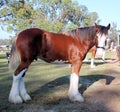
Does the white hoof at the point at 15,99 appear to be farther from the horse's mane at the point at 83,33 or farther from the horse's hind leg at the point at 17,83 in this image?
the horse's mane at the point at 83,33

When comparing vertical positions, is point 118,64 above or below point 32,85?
below

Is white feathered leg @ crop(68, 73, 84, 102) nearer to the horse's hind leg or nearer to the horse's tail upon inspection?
the horse's hind leg

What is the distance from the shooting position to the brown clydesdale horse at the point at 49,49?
7211 mm

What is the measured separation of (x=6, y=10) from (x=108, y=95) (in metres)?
34.2

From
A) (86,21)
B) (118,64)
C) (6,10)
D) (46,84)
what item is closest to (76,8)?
(86,21)

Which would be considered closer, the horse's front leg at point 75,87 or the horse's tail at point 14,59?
the horse's tail at point 14,59

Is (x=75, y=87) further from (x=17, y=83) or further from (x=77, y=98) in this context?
(x=17, y=83)

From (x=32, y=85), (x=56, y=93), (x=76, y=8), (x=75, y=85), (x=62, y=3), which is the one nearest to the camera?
(x=75, y=85)

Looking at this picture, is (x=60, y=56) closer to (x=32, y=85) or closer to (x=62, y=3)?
(x=32, y=85)

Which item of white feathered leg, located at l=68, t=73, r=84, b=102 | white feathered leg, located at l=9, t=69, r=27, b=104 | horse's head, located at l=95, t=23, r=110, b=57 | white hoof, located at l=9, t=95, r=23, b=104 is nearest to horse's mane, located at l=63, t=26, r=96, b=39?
horse's head, located at l=95, t=23, r=110, b=57

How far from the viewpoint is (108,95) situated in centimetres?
802

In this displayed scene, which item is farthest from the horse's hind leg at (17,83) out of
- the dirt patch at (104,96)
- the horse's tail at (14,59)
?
the dirt patch at (104,96)

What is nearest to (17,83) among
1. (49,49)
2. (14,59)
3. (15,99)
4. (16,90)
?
(16,90)

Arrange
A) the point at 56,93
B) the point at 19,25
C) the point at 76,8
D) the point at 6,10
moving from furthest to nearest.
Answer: the point at 76,8 < the point at 19,25 < the point at 6,10 < the point at 56,93
